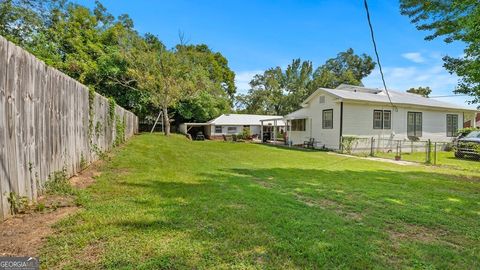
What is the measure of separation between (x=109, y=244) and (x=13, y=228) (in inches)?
43.4

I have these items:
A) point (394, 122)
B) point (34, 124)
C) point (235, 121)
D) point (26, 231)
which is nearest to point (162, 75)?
point (235, 121)

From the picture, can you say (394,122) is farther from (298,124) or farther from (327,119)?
(298,124)

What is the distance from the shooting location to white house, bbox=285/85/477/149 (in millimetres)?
16938

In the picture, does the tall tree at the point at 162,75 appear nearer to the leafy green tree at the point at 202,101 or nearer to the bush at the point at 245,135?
the leafy green tree at the point at 202,101

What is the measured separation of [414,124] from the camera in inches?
747

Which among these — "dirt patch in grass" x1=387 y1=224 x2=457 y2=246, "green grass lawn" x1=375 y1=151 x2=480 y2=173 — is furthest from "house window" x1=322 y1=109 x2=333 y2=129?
"dirt patch in grass" x1=387 y1=224 x2=457 y2=246

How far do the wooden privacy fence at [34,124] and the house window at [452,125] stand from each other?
76.8ft

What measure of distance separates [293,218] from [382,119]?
16666mm

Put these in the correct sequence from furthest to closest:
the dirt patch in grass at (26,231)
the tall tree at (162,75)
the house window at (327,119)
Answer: the tall tree at (162,75)
the house window at (327,119)
the dirt patch in grass at (26,231)

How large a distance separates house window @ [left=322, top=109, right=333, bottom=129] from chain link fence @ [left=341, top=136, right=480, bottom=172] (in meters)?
1.81

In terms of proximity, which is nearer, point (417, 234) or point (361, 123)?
point (417, 234)

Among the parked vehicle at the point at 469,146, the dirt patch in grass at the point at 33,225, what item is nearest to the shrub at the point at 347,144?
the parked vehicle at the point at 469,146

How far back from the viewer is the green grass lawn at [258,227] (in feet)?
8.26

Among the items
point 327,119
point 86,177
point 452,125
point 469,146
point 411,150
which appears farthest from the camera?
point 452,125
